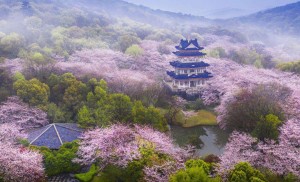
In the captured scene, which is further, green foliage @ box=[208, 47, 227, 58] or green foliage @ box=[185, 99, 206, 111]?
green foliage @ box=[208, 47, 227, 58]

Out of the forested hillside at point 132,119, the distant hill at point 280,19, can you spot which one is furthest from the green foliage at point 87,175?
the distant hill at point 280,19

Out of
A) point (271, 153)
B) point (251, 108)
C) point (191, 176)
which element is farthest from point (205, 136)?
point (191, 176)

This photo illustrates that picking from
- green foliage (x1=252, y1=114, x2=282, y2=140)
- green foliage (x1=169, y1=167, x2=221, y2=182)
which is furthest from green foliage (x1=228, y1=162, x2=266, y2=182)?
green foliage (x1=252, y1=114, x2=282, y2=140)

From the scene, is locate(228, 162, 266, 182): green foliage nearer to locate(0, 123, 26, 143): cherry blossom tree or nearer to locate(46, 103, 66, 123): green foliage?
locate(0, 123, 26, 143): cherry blossom tree

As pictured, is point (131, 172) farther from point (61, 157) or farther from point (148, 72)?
point (148, 72)

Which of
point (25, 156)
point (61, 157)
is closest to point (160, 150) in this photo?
point (61, 157)

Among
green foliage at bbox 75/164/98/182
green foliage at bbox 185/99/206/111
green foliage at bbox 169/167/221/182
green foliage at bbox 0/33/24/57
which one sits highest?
green foliage at bbox 0/33/24/57
